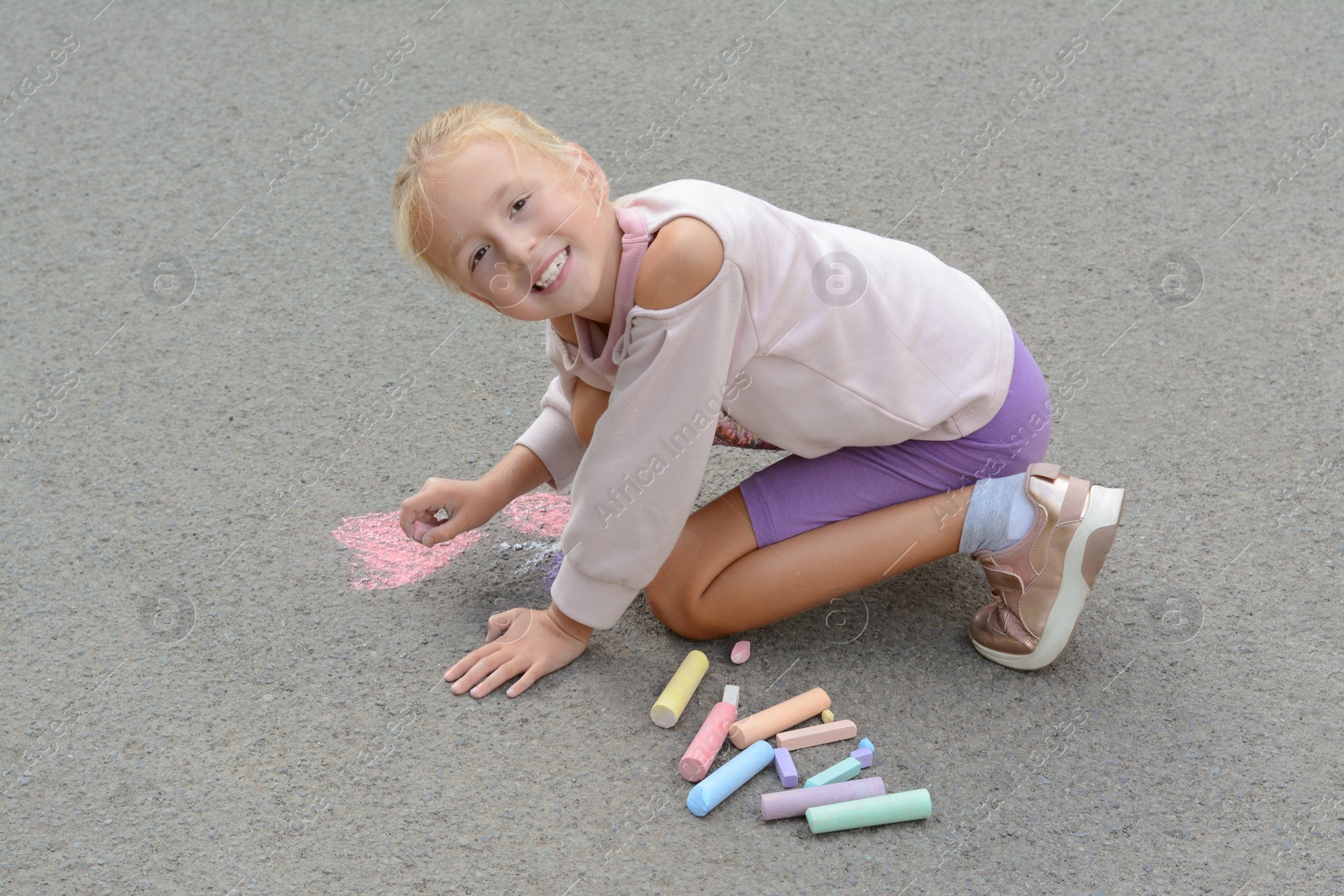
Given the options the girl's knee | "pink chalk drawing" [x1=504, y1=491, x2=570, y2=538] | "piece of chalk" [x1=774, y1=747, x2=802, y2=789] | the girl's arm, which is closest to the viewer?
"piece of chalk" [x1=774, y1=747, x2=802, y2=789]

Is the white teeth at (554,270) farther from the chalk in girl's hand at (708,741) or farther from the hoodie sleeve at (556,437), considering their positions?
the chalk in girl's hand at (708,741)

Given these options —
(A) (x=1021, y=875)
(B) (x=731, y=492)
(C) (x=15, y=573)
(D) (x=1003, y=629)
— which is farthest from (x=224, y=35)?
(A) (x=1021, y=875)

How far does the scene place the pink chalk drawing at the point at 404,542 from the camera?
6.45 ft

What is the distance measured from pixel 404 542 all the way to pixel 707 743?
2.26 feet

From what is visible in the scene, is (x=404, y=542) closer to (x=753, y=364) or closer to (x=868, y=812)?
(x=753, y=364)

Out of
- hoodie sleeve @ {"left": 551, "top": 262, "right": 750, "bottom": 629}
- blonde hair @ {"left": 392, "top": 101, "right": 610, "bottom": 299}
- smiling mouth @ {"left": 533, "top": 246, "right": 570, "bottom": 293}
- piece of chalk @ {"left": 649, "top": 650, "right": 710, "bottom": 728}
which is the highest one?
blonde hair @ {"left": 392, "top": 101, "right": 610, "bottom": 299}

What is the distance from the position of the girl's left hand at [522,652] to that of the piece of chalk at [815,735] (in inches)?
13.2

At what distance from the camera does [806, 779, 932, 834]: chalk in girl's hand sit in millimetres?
1534

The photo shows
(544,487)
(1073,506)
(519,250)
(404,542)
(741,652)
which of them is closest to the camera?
(519,250)

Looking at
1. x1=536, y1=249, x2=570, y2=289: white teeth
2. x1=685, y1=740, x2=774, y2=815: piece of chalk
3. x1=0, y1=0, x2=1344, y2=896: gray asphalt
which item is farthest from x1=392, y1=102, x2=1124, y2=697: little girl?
x1=685, y1=740, x2=774, y2=815: piece of chalk

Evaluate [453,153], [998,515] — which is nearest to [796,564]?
[998,515]

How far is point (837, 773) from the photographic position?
160 cm

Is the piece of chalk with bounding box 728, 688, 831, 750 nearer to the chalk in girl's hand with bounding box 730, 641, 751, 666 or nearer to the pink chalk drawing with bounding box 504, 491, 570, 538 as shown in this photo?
the chalk in girl's hand with bounding box 730, 641, 751, 666

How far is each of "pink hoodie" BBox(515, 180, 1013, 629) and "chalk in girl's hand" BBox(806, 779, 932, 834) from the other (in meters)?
0.40
